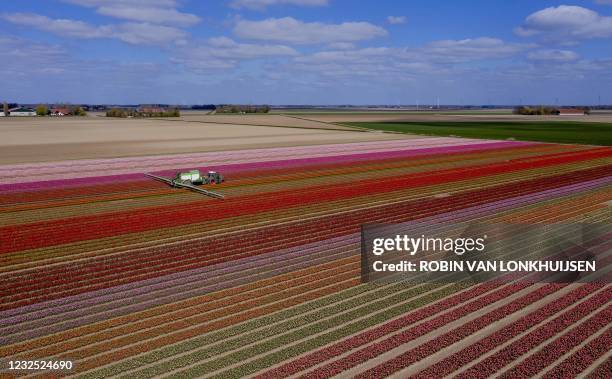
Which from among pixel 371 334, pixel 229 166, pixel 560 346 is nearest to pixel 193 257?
pixel 371 334

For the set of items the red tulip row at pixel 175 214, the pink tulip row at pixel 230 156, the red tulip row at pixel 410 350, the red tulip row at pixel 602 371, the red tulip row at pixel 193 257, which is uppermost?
→ the pink tulip row at pixel 230 156

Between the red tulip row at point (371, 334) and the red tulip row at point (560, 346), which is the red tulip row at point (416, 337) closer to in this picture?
the red tulip row at point (371, 334)

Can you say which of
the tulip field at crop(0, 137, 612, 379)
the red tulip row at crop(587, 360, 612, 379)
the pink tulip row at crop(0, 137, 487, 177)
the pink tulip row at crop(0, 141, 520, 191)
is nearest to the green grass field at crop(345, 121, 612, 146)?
the pink tulip row at crop(0, 141, 520, 191)

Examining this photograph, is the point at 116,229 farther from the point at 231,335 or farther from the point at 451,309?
the point at 451,309

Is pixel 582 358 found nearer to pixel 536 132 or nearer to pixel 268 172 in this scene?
pixel 268 172

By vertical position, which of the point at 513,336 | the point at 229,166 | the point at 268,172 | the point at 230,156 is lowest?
the point at 513,336

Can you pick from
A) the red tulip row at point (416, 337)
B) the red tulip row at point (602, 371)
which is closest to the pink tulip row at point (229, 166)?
the red tulip row at point (416, 337)
